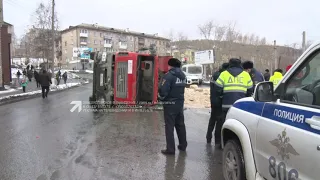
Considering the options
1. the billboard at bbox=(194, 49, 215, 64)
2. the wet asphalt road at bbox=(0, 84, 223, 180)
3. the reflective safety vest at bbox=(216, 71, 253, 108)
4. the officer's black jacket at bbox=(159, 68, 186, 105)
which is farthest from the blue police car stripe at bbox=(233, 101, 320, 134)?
the billboard at bbox=(194, 49, 215, 64)

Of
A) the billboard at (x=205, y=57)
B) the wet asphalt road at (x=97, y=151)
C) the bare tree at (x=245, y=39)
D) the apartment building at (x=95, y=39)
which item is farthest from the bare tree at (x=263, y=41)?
the wet asphalt road at (x=97, y=151)

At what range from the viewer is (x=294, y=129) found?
2.46 metres

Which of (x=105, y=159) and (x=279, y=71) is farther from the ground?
(x=279, y=71)

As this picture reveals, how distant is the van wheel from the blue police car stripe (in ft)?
1.87

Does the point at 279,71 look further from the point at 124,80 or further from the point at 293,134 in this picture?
the point at 293,134

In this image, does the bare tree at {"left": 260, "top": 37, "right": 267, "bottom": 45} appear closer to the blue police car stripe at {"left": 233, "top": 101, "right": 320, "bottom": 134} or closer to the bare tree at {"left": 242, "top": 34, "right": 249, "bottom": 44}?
the bare tree at {"left": 242, "top": 34, "right": 249, "bottom": 44}

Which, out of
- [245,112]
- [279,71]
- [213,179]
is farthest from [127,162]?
[279,71]

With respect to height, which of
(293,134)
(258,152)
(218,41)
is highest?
(218,41)

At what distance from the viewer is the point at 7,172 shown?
463 centimetres

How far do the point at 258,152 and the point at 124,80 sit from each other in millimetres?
8907

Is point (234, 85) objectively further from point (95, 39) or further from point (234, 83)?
point (95, 39)

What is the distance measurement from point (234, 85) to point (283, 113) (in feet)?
9.09

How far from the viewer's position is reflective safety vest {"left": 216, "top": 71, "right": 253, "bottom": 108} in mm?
5406

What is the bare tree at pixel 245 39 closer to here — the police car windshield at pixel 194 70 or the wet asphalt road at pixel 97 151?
the police car windshield at pixel 194 70
